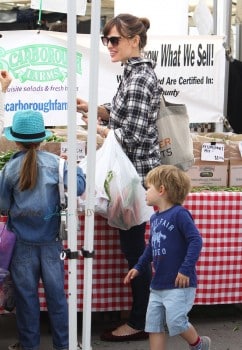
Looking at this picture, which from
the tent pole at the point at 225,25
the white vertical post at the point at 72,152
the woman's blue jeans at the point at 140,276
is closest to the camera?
the white vertical post at the point at 72,152

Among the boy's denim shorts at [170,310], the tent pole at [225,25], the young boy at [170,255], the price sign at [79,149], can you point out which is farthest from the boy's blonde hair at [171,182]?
the tent pole at [225,25]

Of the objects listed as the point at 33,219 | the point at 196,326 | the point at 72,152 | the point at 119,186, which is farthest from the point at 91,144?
the point at 196,326

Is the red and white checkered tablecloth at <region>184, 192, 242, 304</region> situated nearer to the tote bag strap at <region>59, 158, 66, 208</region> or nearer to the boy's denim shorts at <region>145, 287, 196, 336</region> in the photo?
the boy's denim shorts at <region>145, 287, 196, 336</region>

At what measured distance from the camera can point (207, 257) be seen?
4422mm

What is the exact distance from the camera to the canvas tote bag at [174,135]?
3980 mm

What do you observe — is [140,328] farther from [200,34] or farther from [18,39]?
[200,34]

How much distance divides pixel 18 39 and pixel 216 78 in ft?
5.98

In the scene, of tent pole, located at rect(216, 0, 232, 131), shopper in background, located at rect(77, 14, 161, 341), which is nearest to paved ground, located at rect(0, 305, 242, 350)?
Answer: shopper in background, located at rect(77, 14, 161, 341)

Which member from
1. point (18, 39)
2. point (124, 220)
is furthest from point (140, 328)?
point (18, 39)

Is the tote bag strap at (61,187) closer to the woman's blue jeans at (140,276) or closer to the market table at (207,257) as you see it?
the woman's blue jeans at (140,276)

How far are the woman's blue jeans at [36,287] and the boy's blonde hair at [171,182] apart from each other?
63 centimetres

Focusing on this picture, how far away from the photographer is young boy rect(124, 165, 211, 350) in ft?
11.1

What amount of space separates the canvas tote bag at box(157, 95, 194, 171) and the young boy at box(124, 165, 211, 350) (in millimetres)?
542

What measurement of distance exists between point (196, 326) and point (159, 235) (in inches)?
52.2
